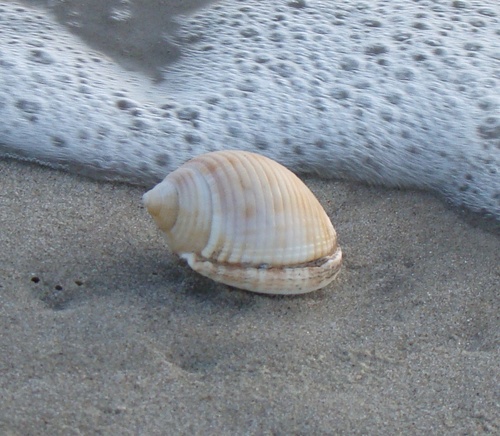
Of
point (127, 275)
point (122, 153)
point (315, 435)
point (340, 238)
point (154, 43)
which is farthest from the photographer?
point (154, 43)

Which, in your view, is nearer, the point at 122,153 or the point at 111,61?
the point at 122,153

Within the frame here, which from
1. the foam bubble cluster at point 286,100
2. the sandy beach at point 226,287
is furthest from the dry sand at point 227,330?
the foam bubble cluster at point 286,100

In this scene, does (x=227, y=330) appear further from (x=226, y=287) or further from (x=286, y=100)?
(x=286, y=100)

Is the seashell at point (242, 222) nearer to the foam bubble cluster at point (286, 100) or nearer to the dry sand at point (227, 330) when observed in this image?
the dry sand at point (227, 330)

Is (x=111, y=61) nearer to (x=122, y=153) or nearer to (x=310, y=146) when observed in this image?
(x=122, y=153)

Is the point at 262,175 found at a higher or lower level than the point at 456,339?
higher

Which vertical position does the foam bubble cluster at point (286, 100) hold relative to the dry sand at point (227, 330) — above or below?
above

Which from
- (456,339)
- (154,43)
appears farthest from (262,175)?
(154,43)
